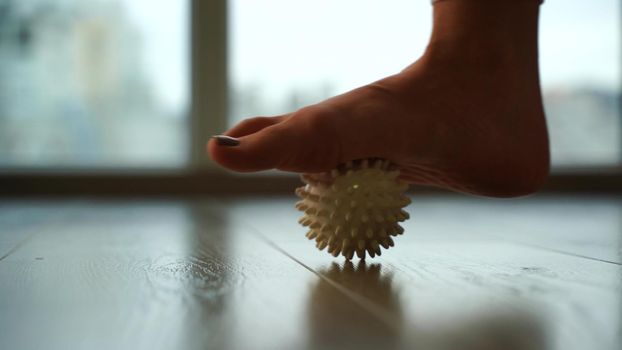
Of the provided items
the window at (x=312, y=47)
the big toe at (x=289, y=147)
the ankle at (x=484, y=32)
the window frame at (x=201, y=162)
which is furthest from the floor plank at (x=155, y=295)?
the window at (x=312, y=47)

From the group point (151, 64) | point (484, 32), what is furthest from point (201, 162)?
point (484, 32)

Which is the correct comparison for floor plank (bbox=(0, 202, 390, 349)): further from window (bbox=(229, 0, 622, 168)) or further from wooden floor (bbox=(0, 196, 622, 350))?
window (bbox=(229, 0, 622, 168))

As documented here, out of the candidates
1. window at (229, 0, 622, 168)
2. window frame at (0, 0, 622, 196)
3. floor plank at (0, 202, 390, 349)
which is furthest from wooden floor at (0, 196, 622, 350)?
window at (229, 0, 622, 168)

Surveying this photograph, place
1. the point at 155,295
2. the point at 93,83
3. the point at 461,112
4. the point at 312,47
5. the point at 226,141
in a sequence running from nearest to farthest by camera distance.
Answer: the point at 155,295, the point at 226,141, the point at 461,112, the point at 93,83, the point at 312,47

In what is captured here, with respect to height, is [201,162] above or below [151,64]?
below

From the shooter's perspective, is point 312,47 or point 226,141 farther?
point 312,47

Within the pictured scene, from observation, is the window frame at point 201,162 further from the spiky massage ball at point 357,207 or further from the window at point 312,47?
the spiky massage ball at point 357,207

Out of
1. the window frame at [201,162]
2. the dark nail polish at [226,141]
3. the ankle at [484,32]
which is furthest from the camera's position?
the window frame at [201,162]

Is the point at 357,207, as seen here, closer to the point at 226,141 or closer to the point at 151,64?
the point at 226,141
